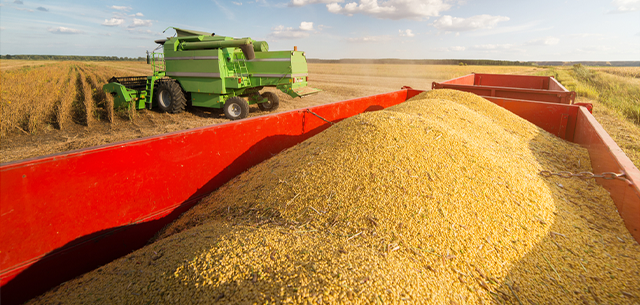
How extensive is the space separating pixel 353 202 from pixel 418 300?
2.62ft

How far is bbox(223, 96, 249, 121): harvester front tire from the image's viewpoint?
7.54 meters

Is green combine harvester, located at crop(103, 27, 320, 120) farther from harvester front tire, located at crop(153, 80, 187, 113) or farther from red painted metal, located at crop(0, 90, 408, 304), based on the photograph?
red painted metal, located at crop(0, 90, 408, 304)

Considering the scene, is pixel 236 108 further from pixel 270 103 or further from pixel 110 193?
pixel 110 193

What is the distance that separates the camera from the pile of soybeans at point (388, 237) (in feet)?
4.74

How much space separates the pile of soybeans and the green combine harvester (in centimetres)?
493

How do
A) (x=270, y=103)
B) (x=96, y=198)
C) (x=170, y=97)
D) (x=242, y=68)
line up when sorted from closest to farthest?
(x=96, y=198)
(x=242, y=68)
(x=170, y=97)
(x=270, y=103)

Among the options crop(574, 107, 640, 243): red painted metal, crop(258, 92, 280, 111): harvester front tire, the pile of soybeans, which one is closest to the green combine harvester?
crop(258, 92, 280, 111): harvester front tire

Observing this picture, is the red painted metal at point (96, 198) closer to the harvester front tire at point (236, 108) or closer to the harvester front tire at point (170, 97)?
the harvester front tire at point (236, 108)

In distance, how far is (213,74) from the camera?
7375mm

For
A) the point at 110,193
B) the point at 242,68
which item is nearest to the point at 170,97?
the point at 242,68

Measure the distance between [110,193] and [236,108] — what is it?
19.4ft

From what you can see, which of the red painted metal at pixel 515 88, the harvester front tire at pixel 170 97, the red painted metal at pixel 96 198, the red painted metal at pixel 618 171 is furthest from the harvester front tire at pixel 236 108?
the red painted metal at pixel 618 171

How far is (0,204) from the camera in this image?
1564mm

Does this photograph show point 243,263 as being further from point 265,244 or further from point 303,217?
point 303,217
